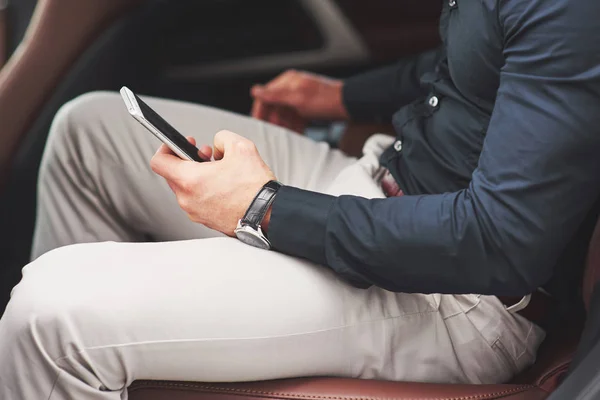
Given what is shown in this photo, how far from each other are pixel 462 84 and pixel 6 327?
532 mm

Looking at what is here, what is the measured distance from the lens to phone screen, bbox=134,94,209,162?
0.73m

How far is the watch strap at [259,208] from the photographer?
707 millimetres

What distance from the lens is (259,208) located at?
2.32 ft

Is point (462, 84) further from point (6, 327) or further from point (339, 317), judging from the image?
point (6, 327)

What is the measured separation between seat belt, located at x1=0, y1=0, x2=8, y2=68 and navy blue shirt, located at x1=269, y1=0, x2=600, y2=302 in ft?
2.56

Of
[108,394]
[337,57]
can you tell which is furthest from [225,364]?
[337,57]

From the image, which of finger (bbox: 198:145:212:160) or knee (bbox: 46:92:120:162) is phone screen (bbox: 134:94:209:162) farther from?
knee (bbox: 46:92:120:162)

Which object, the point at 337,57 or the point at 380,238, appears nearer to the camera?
the point at 380,238

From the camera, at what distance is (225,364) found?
0.69m

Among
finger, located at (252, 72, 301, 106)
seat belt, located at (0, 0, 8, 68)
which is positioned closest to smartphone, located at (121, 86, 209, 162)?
finger, located at (252, 72, 301, 106)

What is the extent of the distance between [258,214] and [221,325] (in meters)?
0.12

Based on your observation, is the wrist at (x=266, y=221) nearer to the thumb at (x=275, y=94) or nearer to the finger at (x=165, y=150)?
the finger at (x=165, y=150)

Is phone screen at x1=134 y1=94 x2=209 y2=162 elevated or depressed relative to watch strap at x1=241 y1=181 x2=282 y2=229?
elevated

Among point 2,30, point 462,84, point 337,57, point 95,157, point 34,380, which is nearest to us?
point 34,380
